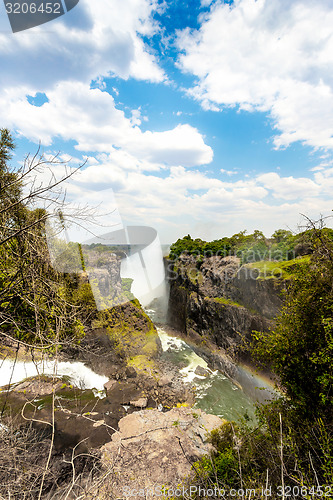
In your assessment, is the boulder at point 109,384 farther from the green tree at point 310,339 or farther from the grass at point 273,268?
the grass at point 273,268

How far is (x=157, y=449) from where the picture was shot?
9289mm

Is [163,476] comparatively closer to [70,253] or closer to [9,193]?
[9,193]

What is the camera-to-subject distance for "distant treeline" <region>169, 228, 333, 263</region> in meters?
21.0

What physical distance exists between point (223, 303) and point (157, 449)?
15.1 m

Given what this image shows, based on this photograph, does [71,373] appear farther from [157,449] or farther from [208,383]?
[208,383]

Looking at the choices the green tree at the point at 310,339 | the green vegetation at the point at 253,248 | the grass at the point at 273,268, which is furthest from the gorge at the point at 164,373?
the green tree at the point at 310,339

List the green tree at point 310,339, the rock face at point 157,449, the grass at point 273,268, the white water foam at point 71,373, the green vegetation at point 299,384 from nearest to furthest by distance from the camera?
the green vegetation at point 299,384 < the green tree at point 310,339 < the rock face at point 157,449 < the white water foam at point 71,373 < the grass at point 273,268

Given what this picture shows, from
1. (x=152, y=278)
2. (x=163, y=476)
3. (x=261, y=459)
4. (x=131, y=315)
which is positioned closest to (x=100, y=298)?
(x=131, y=315)

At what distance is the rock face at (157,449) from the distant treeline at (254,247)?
546 inches

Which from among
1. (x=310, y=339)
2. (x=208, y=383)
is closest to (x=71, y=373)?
(x=208, y=383)

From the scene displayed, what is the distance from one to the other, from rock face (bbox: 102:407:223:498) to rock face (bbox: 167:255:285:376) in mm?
7347

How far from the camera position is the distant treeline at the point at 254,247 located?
21.0m

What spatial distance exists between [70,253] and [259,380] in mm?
17720

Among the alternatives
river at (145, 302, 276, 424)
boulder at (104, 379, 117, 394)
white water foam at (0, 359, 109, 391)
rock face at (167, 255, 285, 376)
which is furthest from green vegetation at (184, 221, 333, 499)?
white water foam at (0, 359, 109, 391)
